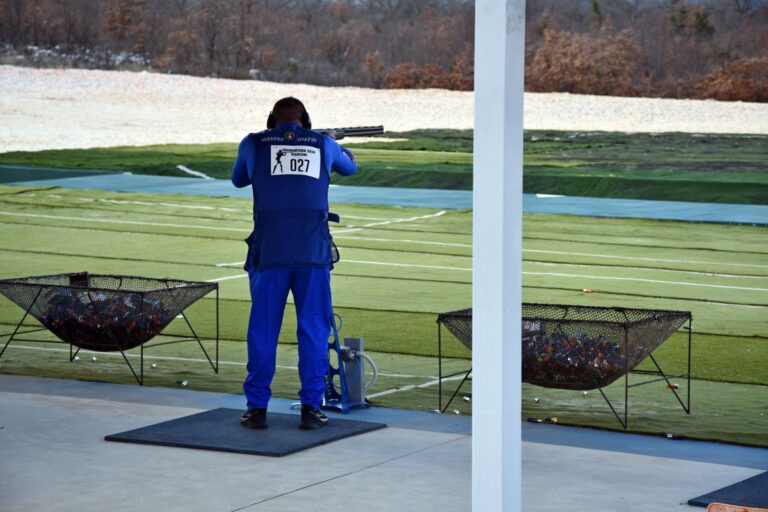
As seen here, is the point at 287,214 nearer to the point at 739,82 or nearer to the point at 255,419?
the point at 255,419

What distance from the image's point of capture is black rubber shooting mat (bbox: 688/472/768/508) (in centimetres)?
620

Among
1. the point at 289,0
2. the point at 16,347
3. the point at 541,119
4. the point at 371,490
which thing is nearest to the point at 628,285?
the point at 16,347

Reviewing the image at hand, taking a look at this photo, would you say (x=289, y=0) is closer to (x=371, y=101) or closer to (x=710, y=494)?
(x=371, y=101)

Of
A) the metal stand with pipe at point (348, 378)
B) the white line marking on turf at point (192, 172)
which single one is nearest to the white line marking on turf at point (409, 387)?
the metal stand with pipe at point (348, 378)

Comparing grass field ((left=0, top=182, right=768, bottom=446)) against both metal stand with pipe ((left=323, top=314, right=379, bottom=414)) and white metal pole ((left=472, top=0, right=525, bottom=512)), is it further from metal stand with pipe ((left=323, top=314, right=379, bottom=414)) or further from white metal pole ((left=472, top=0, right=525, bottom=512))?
white metal pole ((left=472, top=0, right=525, bottom=512))

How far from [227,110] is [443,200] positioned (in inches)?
670

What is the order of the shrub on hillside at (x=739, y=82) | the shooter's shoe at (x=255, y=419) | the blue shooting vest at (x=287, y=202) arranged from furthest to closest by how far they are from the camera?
the shrub on hillside at (x=739, y=82) < the shooter's shoe at (x=255, y=419) < the blue shooting vest at (x=287, y=202)

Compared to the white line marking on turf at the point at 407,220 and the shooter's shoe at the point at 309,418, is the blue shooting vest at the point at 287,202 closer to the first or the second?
the shooter's shoe at the point at 309,418

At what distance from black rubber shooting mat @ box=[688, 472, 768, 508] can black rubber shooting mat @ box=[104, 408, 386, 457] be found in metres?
2.08

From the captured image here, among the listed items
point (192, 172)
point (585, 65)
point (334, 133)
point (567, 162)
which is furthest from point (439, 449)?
point (585, 65)

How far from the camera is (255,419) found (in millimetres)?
7770

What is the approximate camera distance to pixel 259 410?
7762mm

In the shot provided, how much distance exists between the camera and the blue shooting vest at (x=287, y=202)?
7.64m


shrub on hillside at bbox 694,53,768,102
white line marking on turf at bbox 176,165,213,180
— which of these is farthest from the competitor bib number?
shrub on hillside at bbox 694,53,768,102
